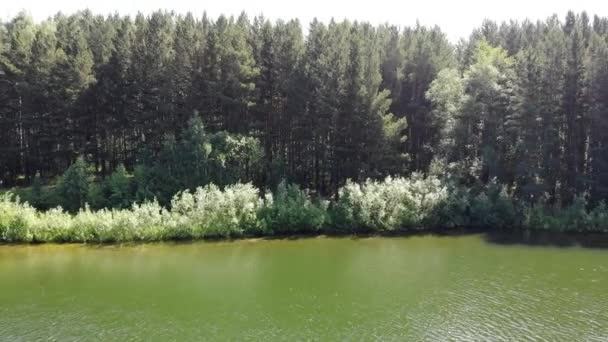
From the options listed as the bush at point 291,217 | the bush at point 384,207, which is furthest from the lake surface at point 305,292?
the bush at point 384,207

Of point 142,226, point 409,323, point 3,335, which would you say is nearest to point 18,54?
point 142,226

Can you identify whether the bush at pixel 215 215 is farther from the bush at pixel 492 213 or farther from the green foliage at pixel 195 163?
the bush at pixel 492 213

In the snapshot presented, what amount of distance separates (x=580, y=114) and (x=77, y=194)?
37353 mm

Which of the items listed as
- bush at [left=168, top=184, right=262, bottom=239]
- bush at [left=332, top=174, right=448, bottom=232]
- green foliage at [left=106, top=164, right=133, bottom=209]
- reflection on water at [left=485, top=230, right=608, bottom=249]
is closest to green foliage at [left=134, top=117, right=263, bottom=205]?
green foliage at [left=106, top=164, right=133, bottom=209]

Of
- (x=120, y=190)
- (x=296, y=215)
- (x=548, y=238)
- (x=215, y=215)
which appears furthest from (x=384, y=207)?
(x=120, y=190)

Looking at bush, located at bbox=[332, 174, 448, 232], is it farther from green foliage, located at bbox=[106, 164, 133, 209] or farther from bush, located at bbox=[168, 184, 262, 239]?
green foliage, located at bbox=[106, 164, 133, 209]

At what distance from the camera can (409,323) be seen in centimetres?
2077

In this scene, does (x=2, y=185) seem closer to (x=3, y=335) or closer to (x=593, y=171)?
(x=3, y=335)

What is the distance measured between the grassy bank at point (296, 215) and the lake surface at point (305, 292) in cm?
142

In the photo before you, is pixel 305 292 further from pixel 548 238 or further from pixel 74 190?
pixel 74 190

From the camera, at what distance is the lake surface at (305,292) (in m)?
20.1

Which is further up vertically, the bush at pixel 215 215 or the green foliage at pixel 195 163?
the green foliage at pixel 195 163

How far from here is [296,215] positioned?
36.1 metres

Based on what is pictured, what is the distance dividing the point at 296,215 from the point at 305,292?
1203cm
